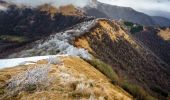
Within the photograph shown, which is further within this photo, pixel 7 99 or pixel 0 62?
pixel 0 62

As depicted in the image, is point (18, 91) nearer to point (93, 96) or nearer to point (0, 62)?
point (93, 96)

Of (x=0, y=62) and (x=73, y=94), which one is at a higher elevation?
(x=73, y=94)

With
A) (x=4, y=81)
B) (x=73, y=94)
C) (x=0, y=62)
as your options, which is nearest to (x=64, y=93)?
(x=73, y=94)

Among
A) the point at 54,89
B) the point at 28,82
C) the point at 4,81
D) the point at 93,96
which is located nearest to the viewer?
the point at 93,96

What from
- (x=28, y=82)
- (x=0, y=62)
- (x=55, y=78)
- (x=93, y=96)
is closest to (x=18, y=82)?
(x=28, y=82)

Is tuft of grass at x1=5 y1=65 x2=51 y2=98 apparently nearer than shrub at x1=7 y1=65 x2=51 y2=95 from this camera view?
Yes

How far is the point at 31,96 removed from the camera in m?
43.0

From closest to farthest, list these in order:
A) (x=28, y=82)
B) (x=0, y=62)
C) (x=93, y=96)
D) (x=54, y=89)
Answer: (x=93, y=96) < (x=54, y=89) < (x=28, y=82) < (x=0, y=62)

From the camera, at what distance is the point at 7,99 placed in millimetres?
43625

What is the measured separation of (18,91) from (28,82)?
289 cm

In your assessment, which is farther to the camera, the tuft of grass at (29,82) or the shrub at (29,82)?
the shrub at (29,82)

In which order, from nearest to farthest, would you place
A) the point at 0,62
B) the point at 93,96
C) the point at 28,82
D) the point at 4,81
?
1. the point at 93,96
2. the point at 28,82
3. the point at 4,81
4. the point at 0,62

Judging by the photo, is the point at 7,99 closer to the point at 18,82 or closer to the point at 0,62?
the point at 18,82

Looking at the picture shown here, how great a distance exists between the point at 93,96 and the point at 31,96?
22.4 ft
